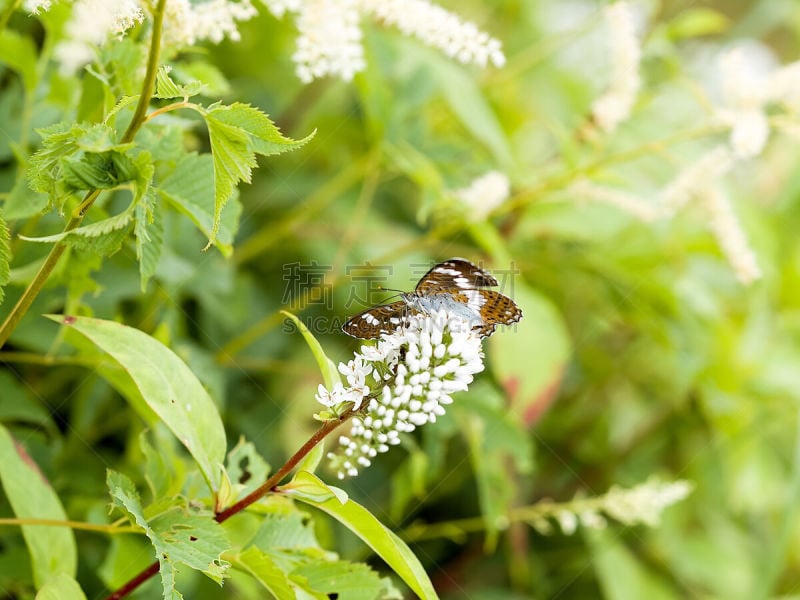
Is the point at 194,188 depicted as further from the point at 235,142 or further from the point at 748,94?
the point at 748,94

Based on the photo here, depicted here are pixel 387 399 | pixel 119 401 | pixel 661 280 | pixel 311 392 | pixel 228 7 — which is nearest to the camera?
pixel 387 399

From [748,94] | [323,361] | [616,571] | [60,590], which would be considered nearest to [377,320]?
[323,361]

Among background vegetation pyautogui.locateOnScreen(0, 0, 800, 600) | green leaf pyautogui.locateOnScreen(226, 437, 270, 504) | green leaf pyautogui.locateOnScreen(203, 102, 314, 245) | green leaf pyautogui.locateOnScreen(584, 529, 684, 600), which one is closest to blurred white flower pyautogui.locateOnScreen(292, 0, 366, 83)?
background vegetation pyautogui.locateOnScreen(0, 0, 800, 600)

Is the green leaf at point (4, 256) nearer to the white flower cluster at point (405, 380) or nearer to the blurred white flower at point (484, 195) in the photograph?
the white flower cluster at point (405, 380)

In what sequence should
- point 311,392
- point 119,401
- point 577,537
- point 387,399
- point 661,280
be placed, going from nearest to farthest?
point 387,399 → point 119,401 → point 311,392 → point 661,280 → point 577,537

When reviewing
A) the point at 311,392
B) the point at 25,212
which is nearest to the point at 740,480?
the point at 311,392

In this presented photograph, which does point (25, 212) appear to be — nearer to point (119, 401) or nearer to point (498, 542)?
point (119, 401)
